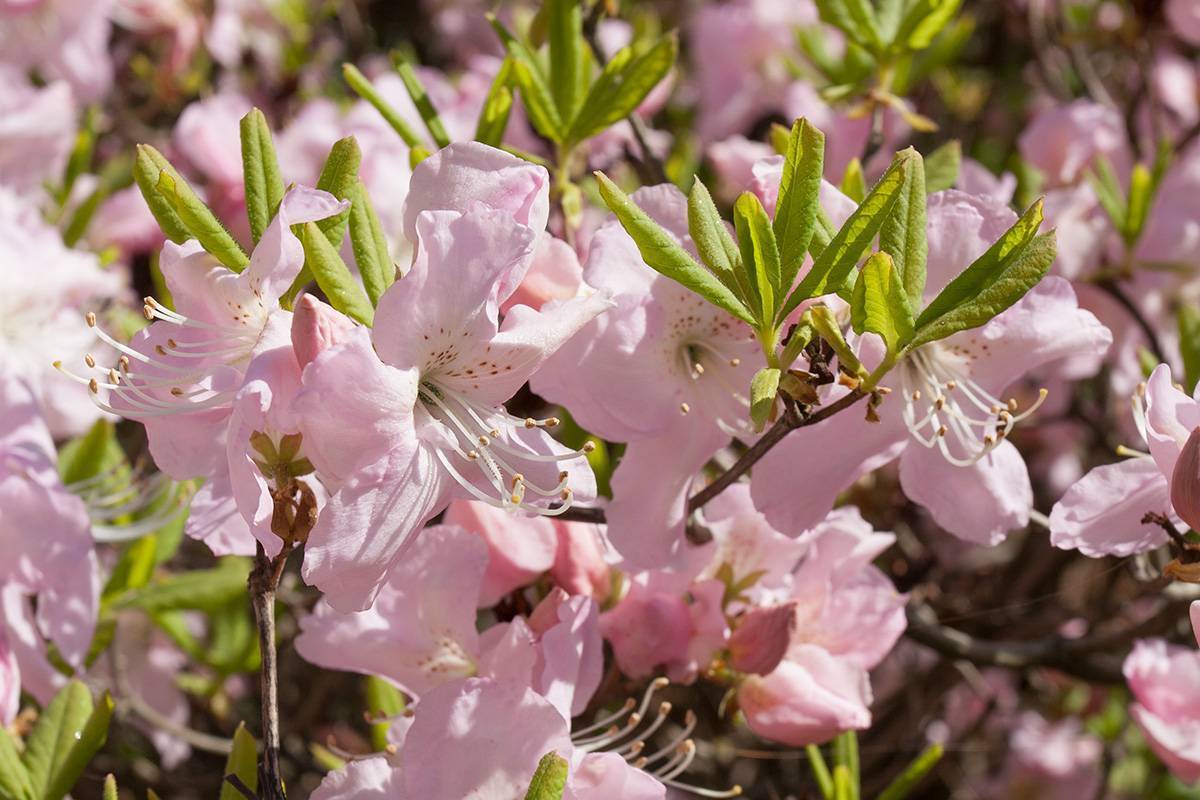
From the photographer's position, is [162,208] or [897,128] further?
[897,128]

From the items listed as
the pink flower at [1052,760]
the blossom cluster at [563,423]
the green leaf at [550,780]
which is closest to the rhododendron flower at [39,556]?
the blossom cluster at [563,423]

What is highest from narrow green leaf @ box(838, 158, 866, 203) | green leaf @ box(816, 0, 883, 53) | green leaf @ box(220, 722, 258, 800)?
green leaf @ box(816, 0, 883, 53)

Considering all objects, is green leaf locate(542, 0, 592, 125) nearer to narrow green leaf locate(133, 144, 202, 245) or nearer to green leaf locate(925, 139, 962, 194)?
green leaf locate(925, 139, 962, 194)

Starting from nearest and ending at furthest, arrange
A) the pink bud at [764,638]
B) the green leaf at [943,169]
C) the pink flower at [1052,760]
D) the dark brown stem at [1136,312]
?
the pink bud at [764,638], the green leaf at [943,169], the dark brown stem at [1136,312], the pink flower at [1052,760]

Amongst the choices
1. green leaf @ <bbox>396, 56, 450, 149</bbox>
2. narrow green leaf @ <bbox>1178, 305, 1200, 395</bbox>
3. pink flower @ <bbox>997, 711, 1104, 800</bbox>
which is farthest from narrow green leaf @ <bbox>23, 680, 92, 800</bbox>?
pink flower @ <bbox>997, 711, 1104, 800</bbox>

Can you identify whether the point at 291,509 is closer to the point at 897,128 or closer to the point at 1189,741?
the point at 1189,741

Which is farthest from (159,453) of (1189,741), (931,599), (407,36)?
(407,36)

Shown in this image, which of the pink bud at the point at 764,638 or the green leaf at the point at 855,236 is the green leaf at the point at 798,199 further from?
the pink bud at the point at 764,638
